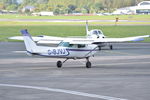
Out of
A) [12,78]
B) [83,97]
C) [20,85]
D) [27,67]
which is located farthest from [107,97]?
[27,67]

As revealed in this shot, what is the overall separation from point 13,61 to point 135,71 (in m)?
8.33

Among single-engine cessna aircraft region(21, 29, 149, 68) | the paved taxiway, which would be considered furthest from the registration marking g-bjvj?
the paved taxiway

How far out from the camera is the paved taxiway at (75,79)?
1691 centimetres

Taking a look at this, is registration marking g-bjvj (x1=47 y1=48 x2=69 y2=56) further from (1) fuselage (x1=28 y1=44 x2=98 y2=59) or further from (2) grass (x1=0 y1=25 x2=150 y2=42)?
(2) grass (x1=0 y1=25 x2=150 y2=42)

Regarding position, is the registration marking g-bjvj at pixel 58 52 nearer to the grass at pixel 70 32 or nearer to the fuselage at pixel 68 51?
the fuselage at pixel 68 51

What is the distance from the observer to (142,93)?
1728cm

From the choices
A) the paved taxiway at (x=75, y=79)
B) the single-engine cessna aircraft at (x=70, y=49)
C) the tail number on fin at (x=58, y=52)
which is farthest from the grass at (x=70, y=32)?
the tail number on fin at (x=58, y=52)

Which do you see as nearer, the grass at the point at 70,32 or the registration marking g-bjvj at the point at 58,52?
the registration marking g-bjvj at the point at 58,52

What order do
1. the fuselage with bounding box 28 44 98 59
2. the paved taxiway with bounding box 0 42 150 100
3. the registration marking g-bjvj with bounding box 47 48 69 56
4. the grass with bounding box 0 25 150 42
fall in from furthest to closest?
the grass with bounding box 0 25 150 42 → the registration marking g-bjvj with bounding box 47 48 69 56 → the fuselage with bounding box 28 44 98 59 → the paved taxiway with bounding box 0 42 150 100

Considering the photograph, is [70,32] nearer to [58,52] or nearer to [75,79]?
[58,52]

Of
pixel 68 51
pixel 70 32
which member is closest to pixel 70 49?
pixel 68 51

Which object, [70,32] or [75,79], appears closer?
[75,79]

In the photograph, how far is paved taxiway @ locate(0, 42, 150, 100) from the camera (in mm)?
16906

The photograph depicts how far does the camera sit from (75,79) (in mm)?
21391
